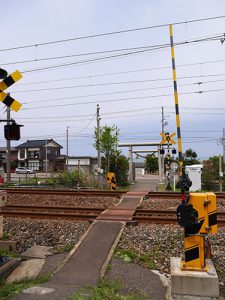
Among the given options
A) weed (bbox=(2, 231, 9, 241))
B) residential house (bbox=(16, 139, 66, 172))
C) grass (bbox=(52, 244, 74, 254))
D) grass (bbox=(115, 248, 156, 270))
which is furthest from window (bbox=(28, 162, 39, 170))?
grass (bbox=(115, 248, 156, 270))

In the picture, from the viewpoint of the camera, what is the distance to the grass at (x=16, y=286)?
186 inches

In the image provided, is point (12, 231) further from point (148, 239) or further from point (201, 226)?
point (201, 226)

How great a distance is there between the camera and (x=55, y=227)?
831cm

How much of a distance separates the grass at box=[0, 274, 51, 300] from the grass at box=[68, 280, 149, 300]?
2.82ft

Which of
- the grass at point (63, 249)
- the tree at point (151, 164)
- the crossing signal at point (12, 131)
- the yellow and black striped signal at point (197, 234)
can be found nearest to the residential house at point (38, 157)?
the tree at point (151, 164)

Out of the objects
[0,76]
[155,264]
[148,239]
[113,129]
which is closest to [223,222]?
[148,239]

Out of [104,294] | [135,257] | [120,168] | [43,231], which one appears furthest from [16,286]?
[120,168]

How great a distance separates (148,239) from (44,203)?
6.67 m

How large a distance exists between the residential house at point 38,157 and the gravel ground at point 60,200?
5867 cm

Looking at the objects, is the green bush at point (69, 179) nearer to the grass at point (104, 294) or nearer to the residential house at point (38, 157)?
the grass at point (104, 294)

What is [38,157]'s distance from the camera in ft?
238

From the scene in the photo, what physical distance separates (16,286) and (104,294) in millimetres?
1446

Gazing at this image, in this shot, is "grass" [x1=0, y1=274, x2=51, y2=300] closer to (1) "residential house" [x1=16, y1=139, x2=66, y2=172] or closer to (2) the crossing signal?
(2) the crossing signal

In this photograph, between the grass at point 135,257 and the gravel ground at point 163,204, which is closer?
the grass at point 135,257
